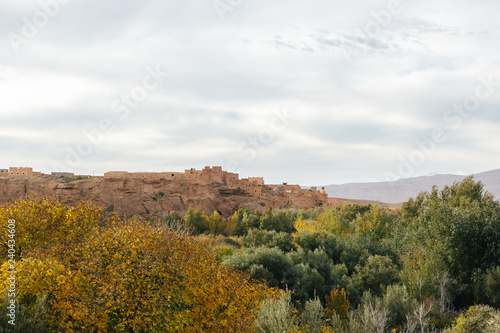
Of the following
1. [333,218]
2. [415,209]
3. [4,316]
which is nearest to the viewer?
[4,316]

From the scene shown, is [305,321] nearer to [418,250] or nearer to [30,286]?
[30,286]

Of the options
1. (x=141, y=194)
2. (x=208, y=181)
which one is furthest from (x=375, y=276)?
(x=141, y=194)

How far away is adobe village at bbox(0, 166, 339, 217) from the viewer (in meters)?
85.4

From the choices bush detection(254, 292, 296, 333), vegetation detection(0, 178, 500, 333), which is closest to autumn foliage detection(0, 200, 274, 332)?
vegetation detection(0, 178, 500, 333)

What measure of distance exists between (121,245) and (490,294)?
20.6 m

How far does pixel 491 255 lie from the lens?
84.2 ft

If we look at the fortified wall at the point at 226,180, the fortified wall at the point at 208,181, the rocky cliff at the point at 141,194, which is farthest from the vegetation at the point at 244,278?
the fortified wall at the point at 226,180

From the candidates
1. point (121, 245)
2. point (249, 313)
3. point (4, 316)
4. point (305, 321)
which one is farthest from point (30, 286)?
point (305, 321)

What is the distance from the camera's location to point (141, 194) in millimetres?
89688

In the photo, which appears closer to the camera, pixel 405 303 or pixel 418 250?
pixel 405 303

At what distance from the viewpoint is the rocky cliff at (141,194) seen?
85000mm

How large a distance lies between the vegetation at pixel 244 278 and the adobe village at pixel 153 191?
171 feet

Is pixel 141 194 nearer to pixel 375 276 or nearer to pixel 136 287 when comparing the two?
pixel 375 276

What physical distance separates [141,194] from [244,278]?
71.8 meters
